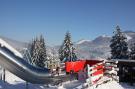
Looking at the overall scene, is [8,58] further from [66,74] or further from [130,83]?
[130,83]

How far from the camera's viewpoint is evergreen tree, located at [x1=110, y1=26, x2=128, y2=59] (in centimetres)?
5822

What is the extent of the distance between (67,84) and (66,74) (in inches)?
126

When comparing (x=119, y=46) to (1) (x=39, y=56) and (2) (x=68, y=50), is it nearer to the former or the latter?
(2) (x=68, y=50)

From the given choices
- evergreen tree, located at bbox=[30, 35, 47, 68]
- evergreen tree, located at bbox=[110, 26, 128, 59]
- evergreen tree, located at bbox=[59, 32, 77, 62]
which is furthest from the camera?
evergreen tree, located at bbox=[30, 35, 47, 68]

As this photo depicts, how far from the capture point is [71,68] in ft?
75.8

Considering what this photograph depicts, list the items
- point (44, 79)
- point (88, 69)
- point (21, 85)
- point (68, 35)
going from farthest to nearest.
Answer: point (68, 35) → point (44, 79) → point (21, 85) → point (88, 69)

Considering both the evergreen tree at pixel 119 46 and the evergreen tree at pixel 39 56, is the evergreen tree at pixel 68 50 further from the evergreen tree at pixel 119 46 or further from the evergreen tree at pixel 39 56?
the evergreen tree at pixel 119 46

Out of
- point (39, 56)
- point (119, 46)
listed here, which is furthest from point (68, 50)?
point (119, 46)

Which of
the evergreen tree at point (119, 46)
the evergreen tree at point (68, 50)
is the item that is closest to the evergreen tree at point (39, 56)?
the evergreen tree at point (68, 50)

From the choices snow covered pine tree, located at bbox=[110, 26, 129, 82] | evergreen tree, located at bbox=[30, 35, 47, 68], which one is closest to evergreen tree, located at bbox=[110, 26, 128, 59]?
snow covered pine tree, located at bbox=[110, 26, 129, 82]

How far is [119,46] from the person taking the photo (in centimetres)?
5894

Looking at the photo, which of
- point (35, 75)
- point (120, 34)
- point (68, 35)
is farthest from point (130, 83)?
point (68, 35)

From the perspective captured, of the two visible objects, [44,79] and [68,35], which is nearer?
[44,79]

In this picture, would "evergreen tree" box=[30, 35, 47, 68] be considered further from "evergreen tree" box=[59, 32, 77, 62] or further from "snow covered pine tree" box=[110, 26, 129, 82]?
"snow covered pine tree" box=[110, 26, 129, 82]
